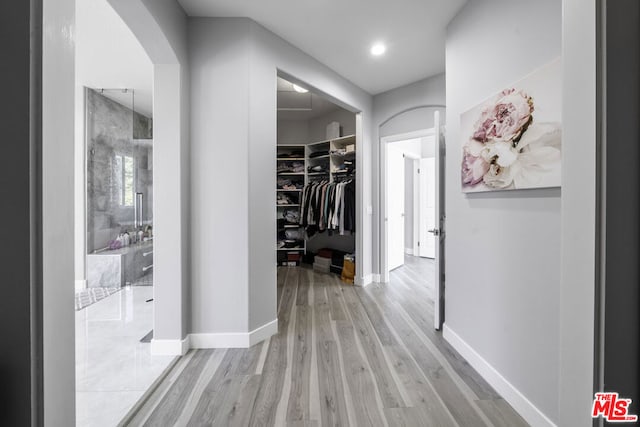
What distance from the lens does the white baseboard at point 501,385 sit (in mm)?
1301

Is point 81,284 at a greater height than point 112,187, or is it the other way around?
point 112,187

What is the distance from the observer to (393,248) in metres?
4.28

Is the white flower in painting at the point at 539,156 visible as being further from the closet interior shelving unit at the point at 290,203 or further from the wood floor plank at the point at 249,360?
the closet interior shelving unit at the point at 290,203

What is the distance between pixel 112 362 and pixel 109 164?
8.58 ft

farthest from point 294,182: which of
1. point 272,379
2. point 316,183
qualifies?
point 272,379

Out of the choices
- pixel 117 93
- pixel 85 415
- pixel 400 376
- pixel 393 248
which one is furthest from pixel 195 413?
pixel 117 93

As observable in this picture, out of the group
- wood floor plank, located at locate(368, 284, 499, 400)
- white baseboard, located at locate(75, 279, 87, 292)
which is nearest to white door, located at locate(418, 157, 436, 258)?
wood floor plank, located at locate(368, 284, 499, 400)

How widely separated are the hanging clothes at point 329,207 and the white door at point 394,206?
572 millimetres

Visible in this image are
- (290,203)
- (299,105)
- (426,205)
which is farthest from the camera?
(426,205)

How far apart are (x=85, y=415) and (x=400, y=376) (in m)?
1.74

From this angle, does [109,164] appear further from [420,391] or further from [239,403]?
[420,391]

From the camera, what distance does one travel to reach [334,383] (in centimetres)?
160

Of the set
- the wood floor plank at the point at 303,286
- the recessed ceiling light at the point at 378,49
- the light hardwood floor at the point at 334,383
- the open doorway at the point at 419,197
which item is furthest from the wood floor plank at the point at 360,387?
the open doorway at the point at 419,197

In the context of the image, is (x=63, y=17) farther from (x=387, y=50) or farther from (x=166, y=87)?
(x=387, y=50)
